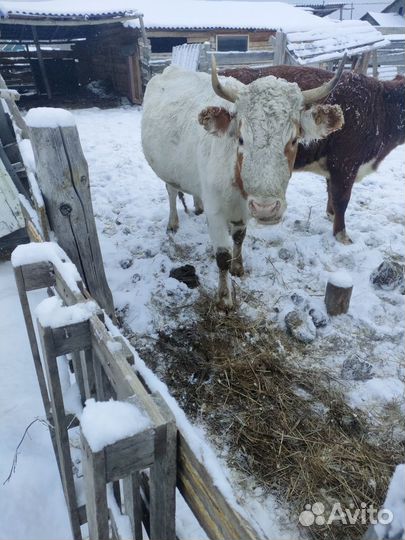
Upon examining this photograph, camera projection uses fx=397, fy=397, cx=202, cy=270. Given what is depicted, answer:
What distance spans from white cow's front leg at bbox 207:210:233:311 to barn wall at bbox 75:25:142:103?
11.1 m

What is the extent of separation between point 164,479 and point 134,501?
259 millimetres

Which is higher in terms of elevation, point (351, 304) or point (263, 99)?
point (263, 99)

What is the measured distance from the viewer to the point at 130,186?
20.2ft

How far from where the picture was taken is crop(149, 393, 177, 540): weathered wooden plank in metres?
1.12

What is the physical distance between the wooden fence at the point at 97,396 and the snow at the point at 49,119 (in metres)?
0.02

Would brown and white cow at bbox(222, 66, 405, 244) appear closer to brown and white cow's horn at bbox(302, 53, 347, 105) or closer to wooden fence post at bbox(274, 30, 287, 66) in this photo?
brown and white cow's horn at bbox(302, 53, 347, 105)

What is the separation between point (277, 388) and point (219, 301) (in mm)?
1091

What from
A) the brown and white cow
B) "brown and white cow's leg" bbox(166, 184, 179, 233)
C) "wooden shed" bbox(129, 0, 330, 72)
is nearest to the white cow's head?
the brown and white cow

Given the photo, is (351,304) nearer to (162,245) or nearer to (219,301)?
(219,301)

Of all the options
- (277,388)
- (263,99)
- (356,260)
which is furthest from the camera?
(356,260)

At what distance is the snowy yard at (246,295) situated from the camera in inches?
90.7

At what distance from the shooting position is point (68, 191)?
82.2 inches

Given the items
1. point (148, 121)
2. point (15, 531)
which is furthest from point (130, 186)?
point (15, 531)

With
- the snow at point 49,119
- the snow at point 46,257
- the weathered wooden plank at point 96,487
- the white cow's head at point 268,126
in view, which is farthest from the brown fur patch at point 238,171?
the weathered wooden plank at point 96,487
